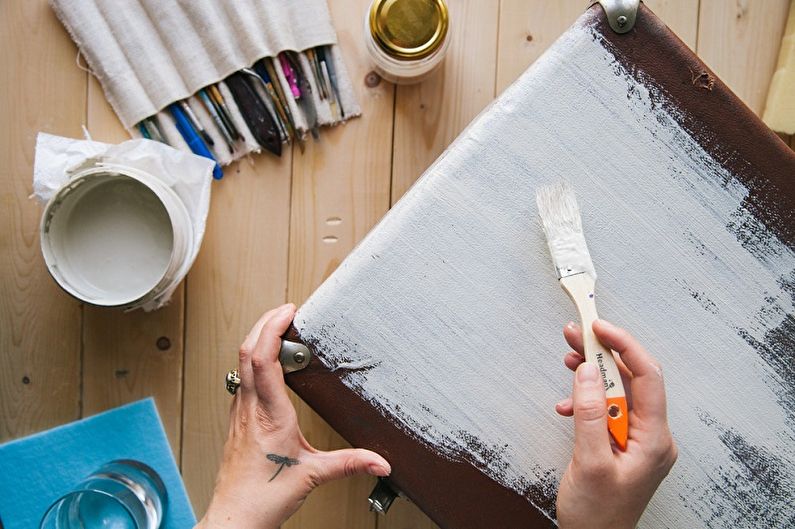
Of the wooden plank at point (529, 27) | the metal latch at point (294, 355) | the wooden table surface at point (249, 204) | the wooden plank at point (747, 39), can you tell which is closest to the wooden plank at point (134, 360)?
the wooden table surface at point (249, 204)

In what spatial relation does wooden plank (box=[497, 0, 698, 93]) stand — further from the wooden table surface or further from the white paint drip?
the white paint drip

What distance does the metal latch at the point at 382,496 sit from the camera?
65 cm

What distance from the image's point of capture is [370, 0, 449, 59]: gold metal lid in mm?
731

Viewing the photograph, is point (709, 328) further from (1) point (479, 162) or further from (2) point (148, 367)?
(2) point (148, 367)

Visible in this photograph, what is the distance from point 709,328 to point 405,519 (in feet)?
1.45

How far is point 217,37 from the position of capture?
80 centimetres

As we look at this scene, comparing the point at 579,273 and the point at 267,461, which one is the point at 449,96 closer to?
the point at 579,273

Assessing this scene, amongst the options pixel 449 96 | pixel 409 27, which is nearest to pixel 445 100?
pixel 449 96

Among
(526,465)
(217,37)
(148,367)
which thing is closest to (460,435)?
(526,465)

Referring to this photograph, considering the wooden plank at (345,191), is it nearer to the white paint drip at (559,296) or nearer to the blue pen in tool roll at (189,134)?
the blue pen in tool roll at (189,134)

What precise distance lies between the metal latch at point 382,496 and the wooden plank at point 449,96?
35 centimetres

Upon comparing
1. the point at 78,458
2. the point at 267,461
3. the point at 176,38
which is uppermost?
the point at 176,38

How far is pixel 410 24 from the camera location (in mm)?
735

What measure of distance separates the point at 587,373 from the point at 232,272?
19.4 inches
